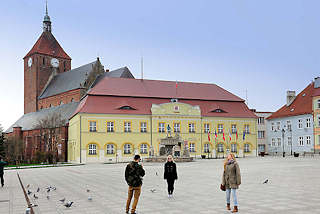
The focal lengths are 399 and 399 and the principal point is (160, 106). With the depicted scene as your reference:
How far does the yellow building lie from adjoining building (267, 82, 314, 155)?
820 centimetres

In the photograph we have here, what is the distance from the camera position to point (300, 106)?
2643 inches

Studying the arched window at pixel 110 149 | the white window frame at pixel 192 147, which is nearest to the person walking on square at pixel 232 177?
the arched window at pixel 110 149

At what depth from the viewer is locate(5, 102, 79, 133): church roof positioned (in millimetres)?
72644

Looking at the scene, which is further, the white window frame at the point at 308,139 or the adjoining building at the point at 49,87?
the adjoining building at the point at 49,87

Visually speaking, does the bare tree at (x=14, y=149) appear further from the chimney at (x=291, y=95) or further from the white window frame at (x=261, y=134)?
the chimney at (x=291, y=95)

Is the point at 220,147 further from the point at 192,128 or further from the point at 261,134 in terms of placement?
the point at 261,134

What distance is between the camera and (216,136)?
2341 inches

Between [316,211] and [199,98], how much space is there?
50999mm

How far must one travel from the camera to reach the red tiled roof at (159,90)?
5762cm

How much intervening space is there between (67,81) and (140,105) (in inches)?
1191

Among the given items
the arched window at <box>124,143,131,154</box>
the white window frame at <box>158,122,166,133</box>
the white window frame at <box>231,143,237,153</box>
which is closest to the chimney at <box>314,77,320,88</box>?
the white window frame at <box>231,143,237,153</box>

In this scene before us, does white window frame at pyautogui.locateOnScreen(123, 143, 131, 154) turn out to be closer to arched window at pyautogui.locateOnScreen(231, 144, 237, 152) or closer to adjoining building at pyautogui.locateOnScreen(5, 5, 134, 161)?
adjoining building at pyautogui.locateOnScreen(5, 5, 134, 161)

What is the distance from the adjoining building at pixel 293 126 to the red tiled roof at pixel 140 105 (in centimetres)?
846

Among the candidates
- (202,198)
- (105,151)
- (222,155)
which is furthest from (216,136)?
(202,198)
